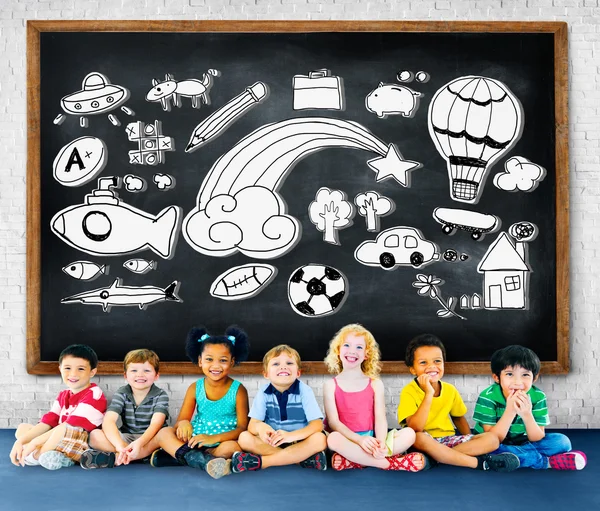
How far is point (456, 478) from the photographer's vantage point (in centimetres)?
242

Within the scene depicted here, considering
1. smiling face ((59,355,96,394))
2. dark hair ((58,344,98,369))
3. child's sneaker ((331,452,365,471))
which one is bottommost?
child's sneaker ((331,452,365,471))

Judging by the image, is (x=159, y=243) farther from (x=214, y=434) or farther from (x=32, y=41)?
(x=32, y=41)

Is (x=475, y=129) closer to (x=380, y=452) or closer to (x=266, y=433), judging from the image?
(x=380, y=452)

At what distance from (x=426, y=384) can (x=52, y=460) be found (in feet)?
5.56

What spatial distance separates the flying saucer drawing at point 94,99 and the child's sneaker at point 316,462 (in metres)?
1.99

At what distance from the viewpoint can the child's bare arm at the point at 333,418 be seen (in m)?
2.57

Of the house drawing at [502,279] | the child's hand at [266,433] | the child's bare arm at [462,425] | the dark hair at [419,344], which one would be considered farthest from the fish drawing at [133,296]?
the house drawing at [502,279]

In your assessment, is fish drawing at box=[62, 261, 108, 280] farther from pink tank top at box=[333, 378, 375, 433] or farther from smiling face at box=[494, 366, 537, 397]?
smiling face at box=[494, 366, 537, 397]

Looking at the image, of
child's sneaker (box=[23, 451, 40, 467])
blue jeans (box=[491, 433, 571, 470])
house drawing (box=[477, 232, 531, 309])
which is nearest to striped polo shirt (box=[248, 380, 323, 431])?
blue jeans (box=[491, 433, 571, 470])

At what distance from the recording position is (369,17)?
3156 mm

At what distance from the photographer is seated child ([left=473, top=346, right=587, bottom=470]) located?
2539mm

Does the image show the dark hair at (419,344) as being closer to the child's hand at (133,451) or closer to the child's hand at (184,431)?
the child's hand at (184,431)

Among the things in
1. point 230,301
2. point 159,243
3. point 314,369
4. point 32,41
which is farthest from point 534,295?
point 32,41

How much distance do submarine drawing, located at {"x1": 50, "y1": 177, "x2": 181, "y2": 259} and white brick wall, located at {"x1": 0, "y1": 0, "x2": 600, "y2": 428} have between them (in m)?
0.32
